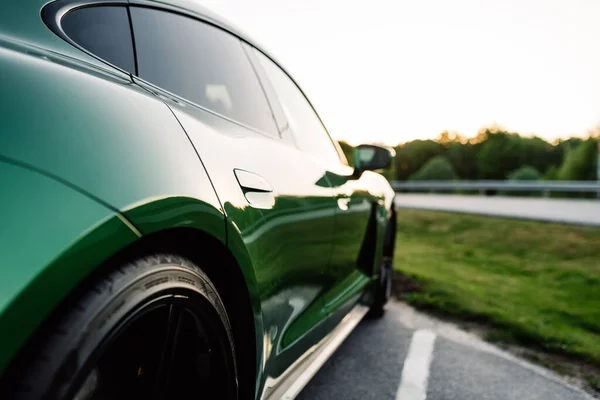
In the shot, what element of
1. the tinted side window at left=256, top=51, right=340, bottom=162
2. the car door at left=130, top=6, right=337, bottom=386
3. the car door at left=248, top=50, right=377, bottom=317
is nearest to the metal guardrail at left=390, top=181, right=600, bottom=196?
the car door at left=248, top=50, right=377, bottom=317

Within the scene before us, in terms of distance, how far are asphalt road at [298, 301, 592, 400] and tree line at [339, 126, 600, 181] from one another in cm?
6617

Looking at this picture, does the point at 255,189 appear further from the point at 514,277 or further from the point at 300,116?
the point at 514,277

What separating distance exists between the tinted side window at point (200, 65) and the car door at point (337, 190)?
192 millimetres

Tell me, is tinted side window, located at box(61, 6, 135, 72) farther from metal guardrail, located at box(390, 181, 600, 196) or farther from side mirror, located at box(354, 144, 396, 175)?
metal guardrail, located at box(390, 181, 600, 196)

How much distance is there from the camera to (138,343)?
1100 mm

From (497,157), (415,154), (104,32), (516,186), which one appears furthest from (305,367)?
(415,154)

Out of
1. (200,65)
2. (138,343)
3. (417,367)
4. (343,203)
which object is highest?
(200,65)

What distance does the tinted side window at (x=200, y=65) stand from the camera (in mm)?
1678

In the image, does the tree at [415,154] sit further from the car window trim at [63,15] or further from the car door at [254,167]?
the car window trim at [63,15]

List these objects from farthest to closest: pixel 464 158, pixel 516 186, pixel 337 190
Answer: pixel 464 158 < pixel 516 186 < pixel 337 190

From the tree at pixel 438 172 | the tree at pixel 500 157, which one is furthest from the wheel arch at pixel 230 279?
the tree at pixel 500 157

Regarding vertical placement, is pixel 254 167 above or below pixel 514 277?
above

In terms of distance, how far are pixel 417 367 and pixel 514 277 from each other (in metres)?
3.53

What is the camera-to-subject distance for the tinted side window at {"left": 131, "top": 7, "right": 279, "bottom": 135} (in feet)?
5.50
